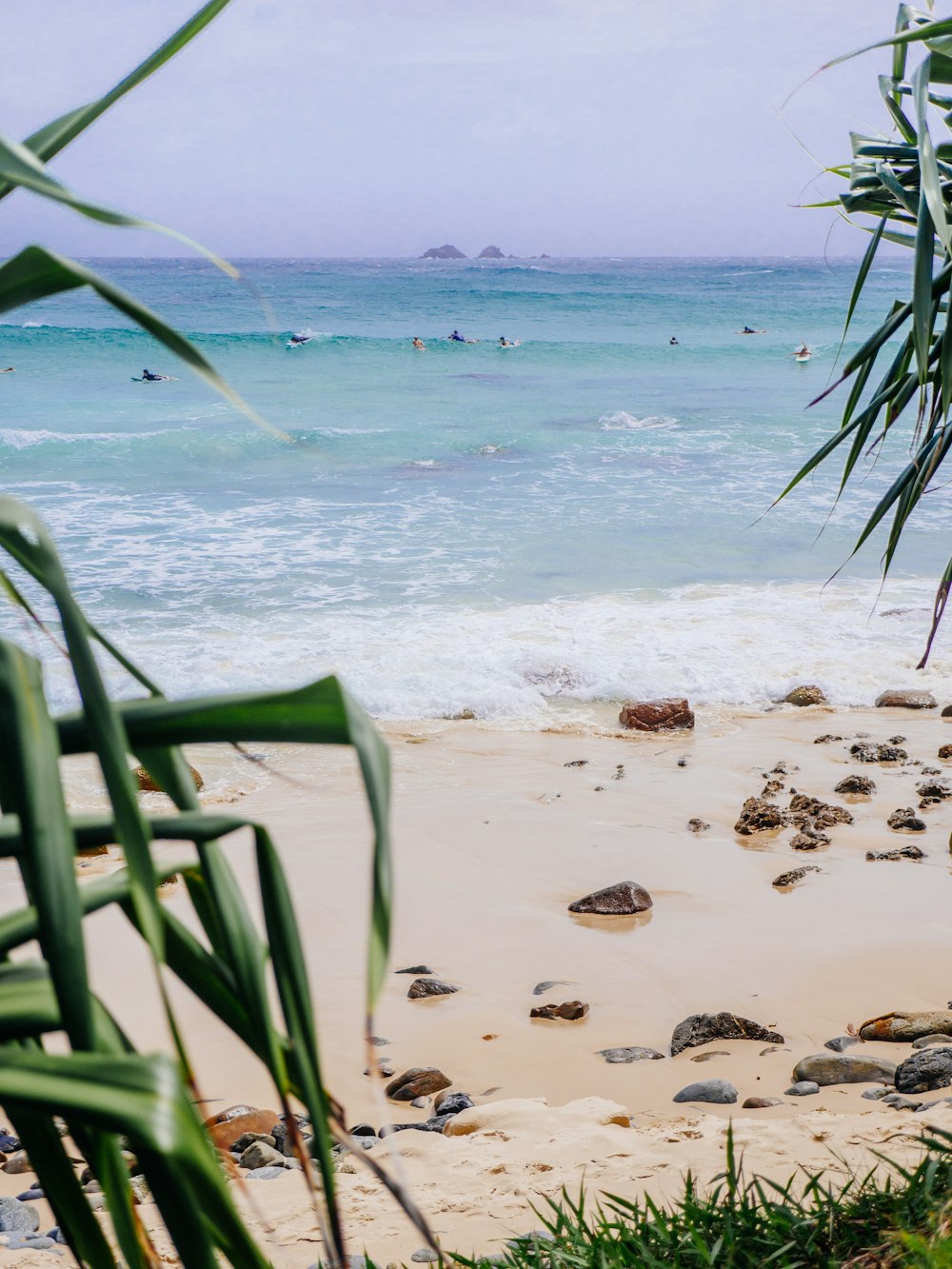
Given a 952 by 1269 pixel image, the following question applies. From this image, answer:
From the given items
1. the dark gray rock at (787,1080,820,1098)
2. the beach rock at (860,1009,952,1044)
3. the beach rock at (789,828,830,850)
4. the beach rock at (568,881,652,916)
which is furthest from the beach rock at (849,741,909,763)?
the dark gray rock at (787,1080,820,1098)

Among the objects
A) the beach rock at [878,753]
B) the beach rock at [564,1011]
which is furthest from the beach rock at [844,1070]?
the beach rock at [878,753]

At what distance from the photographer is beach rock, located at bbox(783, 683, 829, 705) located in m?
8.62

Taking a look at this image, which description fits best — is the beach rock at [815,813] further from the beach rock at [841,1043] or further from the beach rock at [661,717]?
the beach rock at [841,1043]

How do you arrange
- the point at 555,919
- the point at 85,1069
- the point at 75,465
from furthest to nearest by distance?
the point at 75,465
the point at 555,919
the point at 85,1069

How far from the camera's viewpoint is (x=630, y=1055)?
3906mm

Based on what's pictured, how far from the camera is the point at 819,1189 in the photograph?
213 centimetres

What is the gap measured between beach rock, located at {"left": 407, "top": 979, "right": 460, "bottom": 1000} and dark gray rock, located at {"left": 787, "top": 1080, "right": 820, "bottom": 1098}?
137cm

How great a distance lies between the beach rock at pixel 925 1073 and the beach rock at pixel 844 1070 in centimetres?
7

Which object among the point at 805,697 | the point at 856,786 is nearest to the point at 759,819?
the point at 856,786

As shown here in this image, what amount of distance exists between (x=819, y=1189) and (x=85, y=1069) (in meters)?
1.93

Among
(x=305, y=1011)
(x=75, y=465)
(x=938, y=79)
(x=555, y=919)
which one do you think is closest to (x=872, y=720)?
(x=555, y=919)

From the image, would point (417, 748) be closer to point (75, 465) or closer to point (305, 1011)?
point (305, 1011)

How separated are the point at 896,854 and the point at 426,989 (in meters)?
2.52

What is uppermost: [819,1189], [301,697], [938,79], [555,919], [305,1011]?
[938,79]
